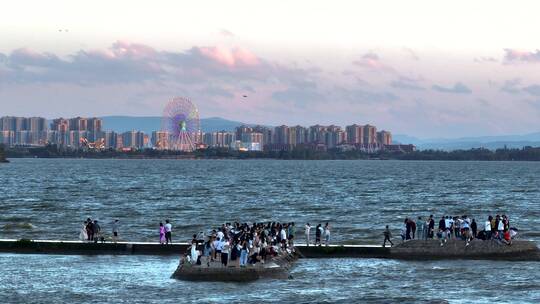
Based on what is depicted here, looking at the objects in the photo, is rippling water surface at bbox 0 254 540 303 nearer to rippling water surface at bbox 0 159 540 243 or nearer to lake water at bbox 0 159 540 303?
lake water at bbox 0 159 540 303

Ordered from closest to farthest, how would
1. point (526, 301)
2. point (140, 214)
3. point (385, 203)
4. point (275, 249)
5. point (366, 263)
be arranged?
point (526, 301), point (275, 249), point (366, 263), point (140, 214), point (385, 203)

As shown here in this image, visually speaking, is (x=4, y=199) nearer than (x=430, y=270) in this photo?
No

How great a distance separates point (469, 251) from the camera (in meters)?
53.7

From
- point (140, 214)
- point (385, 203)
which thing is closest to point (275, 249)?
point (140, 214)

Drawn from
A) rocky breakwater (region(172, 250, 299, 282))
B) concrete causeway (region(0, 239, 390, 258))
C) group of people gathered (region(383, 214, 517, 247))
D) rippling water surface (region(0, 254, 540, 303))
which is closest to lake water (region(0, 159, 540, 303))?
rippling water surface (region(0, 254, 540, 303))

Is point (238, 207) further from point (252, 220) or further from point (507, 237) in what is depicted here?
point (507, 237)

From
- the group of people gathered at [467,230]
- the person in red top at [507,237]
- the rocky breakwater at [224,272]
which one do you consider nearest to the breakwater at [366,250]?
the person in red top at [507,237]

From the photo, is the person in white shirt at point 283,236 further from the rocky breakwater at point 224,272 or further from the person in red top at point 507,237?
the person in red top at point 507,237

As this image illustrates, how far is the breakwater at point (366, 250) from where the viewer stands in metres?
53.7

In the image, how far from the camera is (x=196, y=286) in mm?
43844

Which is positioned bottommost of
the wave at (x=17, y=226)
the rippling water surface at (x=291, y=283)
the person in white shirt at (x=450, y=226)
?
the wave at (x=17, y=226)

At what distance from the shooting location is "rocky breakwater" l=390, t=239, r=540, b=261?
176 feet

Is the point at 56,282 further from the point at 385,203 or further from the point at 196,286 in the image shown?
the point at 385,203

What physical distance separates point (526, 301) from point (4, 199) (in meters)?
93.3
